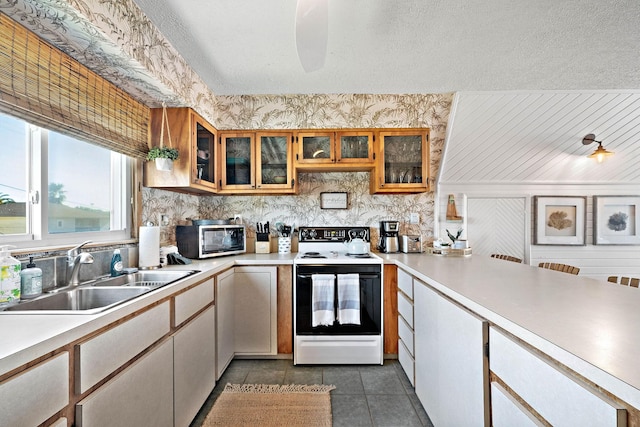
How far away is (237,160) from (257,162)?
8.1 inches

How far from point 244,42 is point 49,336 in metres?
1.91

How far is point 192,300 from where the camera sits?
5.66 ft

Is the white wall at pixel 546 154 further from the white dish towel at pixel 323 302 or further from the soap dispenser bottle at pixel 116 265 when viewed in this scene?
the soap dispenser bottle at pixel 116 265

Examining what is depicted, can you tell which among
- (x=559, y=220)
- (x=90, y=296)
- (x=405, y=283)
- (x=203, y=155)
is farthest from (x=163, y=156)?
(x=559, y=220)

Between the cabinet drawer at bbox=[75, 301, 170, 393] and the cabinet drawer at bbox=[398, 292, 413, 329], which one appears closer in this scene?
the cabinet drawer at bbox=[75, 301, 170, 393]

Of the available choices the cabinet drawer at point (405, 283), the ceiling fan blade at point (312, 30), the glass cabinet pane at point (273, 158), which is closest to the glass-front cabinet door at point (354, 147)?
the glass cabinet pane at point (273, 158)

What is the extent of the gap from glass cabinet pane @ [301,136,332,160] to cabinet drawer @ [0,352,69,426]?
7.68ft

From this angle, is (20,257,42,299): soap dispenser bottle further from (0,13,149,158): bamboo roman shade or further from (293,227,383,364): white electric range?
(293,227,383,364): white electric range

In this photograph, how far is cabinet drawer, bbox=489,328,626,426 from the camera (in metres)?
0.65

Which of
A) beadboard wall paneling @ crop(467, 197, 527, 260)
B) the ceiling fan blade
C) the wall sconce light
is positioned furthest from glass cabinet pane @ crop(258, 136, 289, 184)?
the wall sconce light

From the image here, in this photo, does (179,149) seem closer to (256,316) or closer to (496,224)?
(256,316)

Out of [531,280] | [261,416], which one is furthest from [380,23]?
[261,416]

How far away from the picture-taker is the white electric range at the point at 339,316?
2414 millimetres

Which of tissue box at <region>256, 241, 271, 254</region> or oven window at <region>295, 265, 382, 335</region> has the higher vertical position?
tissue box at <region>256, 241, 271, 254</region>
